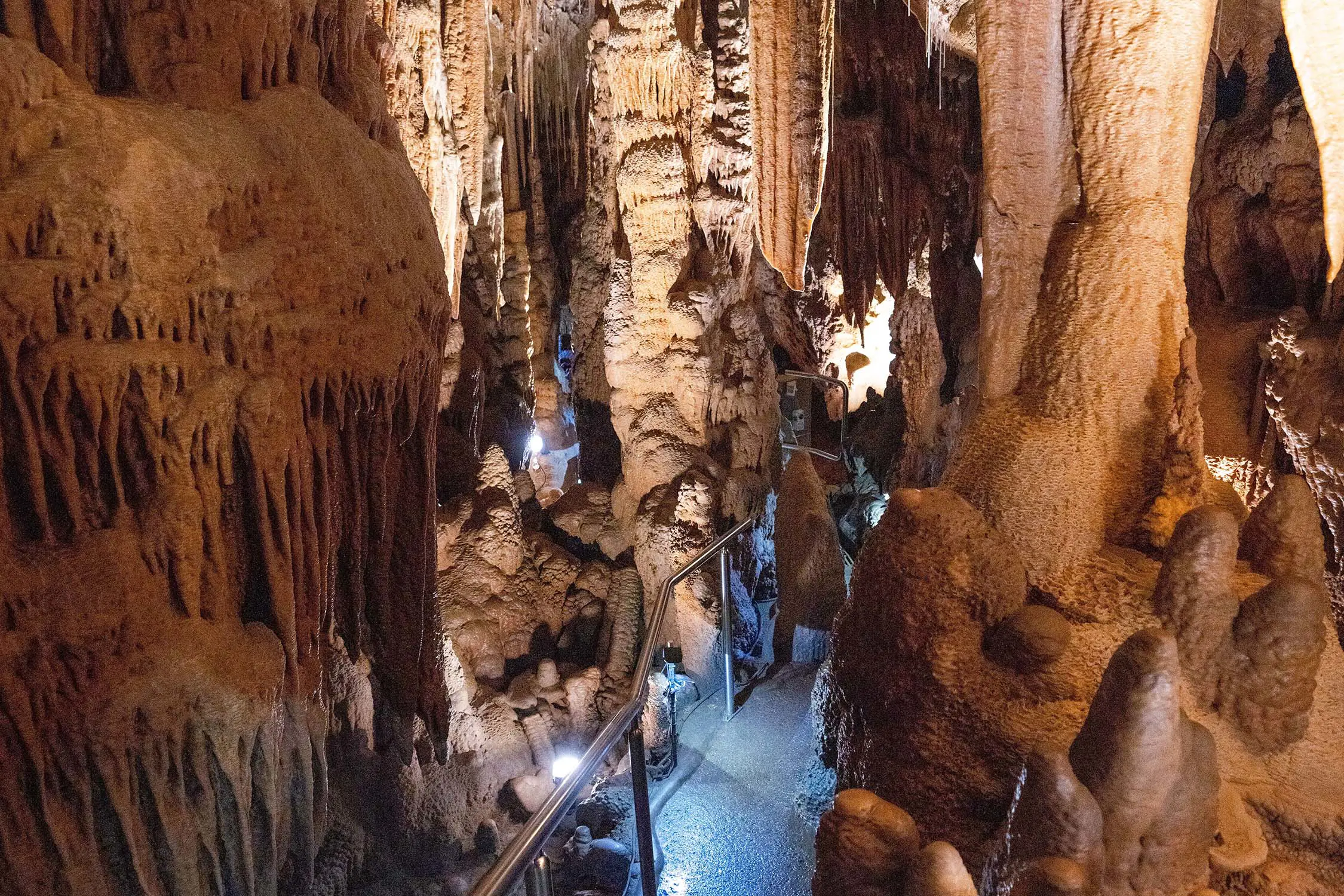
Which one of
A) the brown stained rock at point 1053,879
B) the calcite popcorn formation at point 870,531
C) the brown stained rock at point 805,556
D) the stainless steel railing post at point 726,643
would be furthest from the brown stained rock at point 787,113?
the brown stained rock at point 1053,879

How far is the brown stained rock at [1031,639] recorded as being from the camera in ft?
8.66

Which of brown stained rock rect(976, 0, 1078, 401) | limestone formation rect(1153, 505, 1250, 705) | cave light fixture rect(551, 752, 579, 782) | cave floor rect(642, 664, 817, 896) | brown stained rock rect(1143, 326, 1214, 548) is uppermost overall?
brown stained rock rect(976, 0, 1078, 401)

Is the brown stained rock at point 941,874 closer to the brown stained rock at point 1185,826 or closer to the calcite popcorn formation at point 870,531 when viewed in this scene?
the calcite popcorn formation at point 870,531

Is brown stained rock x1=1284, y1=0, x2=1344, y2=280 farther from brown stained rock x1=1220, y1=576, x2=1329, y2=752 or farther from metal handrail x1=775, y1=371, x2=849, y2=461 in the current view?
metal handrail x1=775, y1=371, x2=849, y2=461

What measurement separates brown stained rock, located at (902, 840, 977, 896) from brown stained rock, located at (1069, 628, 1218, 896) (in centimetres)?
55

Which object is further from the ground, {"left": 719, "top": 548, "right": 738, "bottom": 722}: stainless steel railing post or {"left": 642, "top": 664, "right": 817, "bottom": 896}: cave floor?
{"left": 719, "top": 548, "right": 738, "bottom": 722}: stainless steel railing post

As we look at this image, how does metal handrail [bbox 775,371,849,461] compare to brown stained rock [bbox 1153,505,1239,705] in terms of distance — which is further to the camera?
metal handrail [bbox 775,371,849,461]

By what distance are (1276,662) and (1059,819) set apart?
1.00 meters

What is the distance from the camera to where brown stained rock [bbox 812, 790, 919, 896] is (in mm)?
1979

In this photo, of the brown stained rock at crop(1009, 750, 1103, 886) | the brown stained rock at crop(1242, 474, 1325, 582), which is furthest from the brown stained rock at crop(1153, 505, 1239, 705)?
the brown stained rock at crop(1009, 750, 1103, 886)

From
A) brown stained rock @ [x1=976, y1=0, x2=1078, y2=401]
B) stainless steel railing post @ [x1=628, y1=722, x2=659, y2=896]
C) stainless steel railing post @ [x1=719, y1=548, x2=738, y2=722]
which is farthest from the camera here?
stainless steel railing post @ [x1=719, y1=548, x2=738, y2=722]

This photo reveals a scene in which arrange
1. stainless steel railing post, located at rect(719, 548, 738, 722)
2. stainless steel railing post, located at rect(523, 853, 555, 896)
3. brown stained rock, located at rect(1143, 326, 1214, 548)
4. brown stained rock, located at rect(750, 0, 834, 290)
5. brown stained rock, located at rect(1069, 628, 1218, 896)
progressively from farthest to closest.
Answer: brown stained rock, located at rect(750, 0, 834, 290) < stainless steel railing post, located at rect(719, 548, 738, 722) < brown stained rock, located at rect(1143, 326, 1214, 548) < brown stained rock, located at rect(1069, 628, 1218, 896) < stainless steel railing post, located at rect(523, 853, 555, 896)

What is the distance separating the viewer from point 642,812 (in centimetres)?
260

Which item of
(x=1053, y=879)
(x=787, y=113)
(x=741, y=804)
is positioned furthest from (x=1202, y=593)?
(x=787, y=113)
